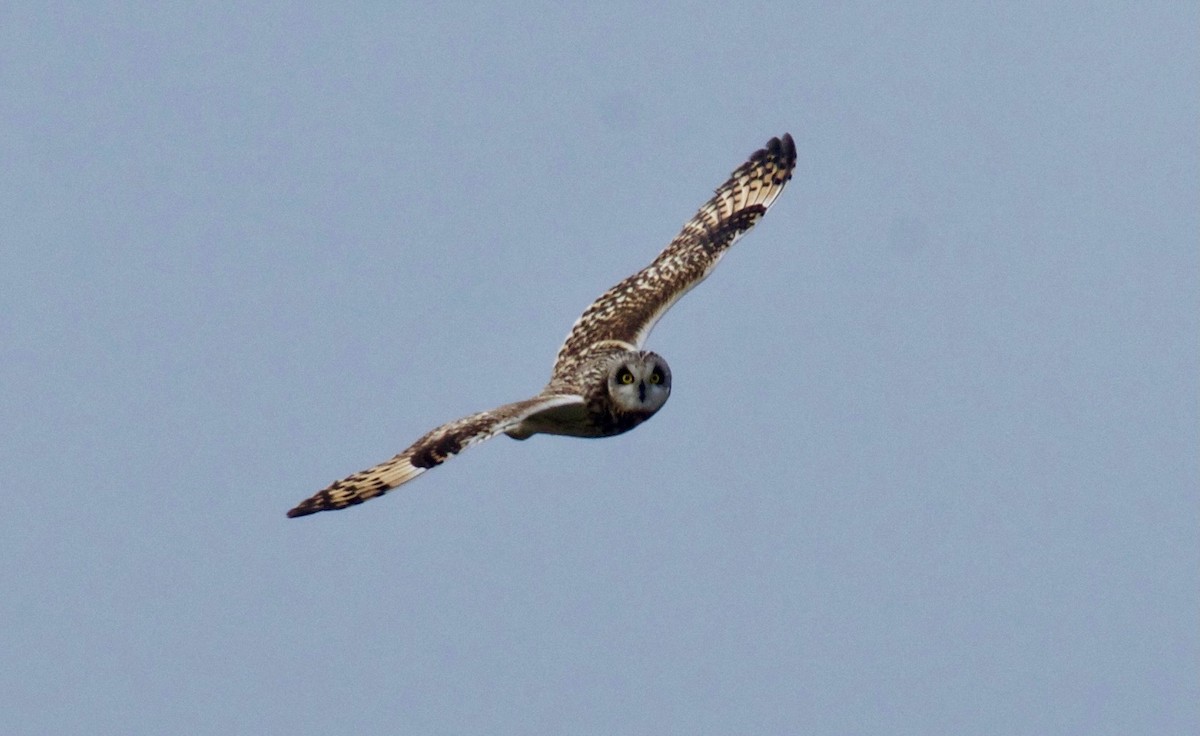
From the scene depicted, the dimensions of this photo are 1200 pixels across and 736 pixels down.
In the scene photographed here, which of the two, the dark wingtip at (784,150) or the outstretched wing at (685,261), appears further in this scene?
the dark wingtip at (784,150)

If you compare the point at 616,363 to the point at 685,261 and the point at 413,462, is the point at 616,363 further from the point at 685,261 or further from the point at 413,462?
the point at 413,462

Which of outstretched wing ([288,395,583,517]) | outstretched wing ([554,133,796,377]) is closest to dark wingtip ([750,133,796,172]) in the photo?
outstretched wing ([554,133,796,377])

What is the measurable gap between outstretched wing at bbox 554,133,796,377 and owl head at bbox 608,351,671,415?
0.89m

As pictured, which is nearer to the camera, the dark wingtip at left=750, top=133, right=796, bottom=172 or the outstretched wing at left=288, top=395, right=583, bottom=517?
the outstretched wing at left=288, top=395, right=583, bottom=517

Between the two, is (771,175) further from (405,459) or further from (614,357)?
(405,459)

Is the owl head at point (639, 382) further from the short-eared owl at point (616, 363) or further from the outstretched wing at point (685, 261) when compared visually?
the outstretched wing at point (685, 261)

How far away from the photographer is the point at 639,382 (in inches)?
742

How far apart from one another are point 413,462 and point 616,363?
10.9 feet

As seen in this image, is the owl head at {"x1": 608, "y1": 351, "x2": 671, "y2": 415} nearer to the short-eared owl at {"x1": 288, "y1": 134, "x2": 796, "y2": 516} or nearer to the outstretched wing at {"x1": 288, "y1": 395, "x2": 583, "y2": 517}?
the short-eared owl at {"x1": 288, "y1": 134, "x2": 796, "y2": 516}

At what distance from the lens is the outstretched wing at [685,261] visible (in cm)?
2048

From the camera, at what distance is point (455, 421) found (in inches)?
670

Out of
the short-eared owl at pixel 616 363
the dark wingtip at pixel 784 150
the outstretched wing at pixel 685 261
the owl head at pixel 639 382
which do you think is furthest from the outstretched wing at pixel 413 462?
the dark wingtip at pixel 784 150

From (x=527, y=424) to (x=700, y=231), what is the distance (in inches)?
160

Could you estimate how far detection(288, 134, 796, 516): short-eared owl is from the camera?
53.4ft
